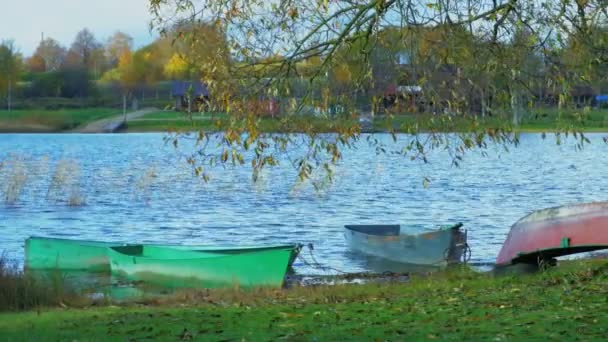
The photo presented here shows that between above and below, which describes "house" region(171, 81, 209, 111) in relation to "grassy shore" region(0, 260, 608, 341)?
above

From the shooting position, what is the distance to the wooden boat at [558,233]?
17.9 metres

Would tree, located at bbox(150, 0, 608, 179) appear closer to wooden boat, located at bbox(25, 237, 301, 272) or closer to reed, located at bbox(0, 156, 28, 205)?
wooden boat, located at bbox(25, 237, 301, 272)

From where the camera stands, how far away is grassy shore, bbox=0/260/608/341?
1134 cm

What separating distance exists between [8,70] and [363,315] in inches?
3811

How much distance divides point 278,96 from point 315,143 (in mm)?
812

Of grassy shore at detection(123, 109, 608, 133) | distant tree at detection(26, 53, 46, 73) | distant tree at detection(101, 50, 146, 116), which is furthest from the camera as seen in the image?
distant tree at detection(26, 53, 46, 73)

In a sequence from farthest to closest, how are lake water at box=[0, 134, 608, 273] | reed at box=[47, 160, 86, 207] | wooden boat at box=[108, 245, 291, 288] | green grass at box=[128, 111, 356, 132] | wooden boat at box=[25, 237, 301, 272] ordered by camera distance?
reed at box=[47, 160, 86, 207]
lake water at box=[0, 134, 608, 273]
wooden boat at box=[25, 237, 301, 272]
wooden boat at box=[108, 245, 291, 288]
green grass at box=[128, 111, 356, 132]

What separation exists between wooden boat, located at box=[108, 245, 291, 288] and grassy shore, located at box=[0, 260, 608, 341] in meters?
2.18

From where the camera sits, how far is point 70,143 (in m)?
101

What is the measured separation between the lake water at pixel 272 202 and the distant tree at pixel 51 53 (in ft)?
142

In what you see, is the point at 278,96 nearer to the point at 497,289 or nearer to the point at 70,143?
the point at 497,289

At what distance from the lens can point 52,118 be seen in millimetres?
109188

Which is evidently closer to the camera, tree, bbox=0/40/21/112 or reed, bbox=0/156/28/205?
reed, bbox=0/156/28/205

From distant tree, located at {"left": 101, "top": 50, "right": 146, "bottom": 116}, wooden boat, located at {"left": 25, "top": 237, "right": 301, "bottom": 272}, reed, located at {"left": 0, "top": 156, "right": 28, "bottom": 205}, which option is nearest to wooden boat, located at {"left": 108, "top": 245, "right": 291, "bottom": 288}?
wooden boat, located at {"left": 25, "top": 237, "right": 301, "bottom": 272}
